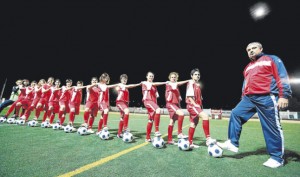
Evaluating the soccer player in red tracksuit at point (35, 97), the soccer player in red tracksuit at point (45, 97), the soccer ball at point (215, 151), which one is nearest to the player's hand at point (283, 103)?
the soccer ball at point (215, 151)

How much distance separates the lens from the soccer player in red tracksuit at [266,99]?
10.3 ft

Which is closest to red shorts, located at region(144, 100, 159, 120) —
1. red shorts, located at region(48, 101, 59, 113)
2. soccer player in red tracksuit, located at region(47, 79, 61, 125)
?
soccer player in red tracksuit, located at region(47, 79, 61, 125)

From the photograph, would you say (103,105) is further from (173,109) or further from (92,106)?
(173,109)

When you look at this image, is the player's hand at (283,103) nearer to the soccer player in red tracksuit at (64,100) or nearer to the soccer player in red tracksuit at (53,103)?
the soccer player in red tracksuit at (64,100)

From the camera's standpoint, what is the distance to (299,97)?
123 feet

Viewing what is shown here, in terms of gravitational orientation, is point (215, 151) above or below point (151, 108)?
below

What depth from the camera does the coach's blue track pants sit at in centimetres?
314

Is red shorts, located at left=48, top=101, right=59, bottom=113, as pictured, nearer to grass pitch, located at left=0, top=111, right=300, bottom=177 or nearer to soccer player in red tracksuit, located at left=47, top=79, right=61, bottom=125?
soccer player in red tracksuit, located at left=47, top=79, right=61, bottom=125

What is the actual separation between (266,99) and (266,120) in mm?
395

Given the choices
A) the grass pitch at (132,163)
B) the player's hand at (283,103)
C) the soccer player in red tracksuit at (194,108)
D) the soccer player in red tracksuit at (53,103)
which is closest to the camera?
the grass pitch at (132,163)

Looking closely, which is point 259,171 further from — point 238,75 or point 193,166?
point 238,75

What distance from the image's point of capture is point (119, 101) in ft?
19.7

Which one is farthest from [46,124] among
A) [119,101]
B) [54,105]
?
[119,101]

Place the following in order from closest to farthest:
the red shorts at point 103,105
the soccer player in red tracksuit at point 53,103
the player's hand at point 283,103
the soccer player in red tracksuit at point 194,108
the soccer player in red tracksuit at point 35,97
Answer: the player's hand at point 283,103, the soccer player in red tracksuit at point 194,108, the red shorts at point 103,105, the soccer player in red tracksuit at point 53,103, the soccer player in red tracksuit at point 35,97
